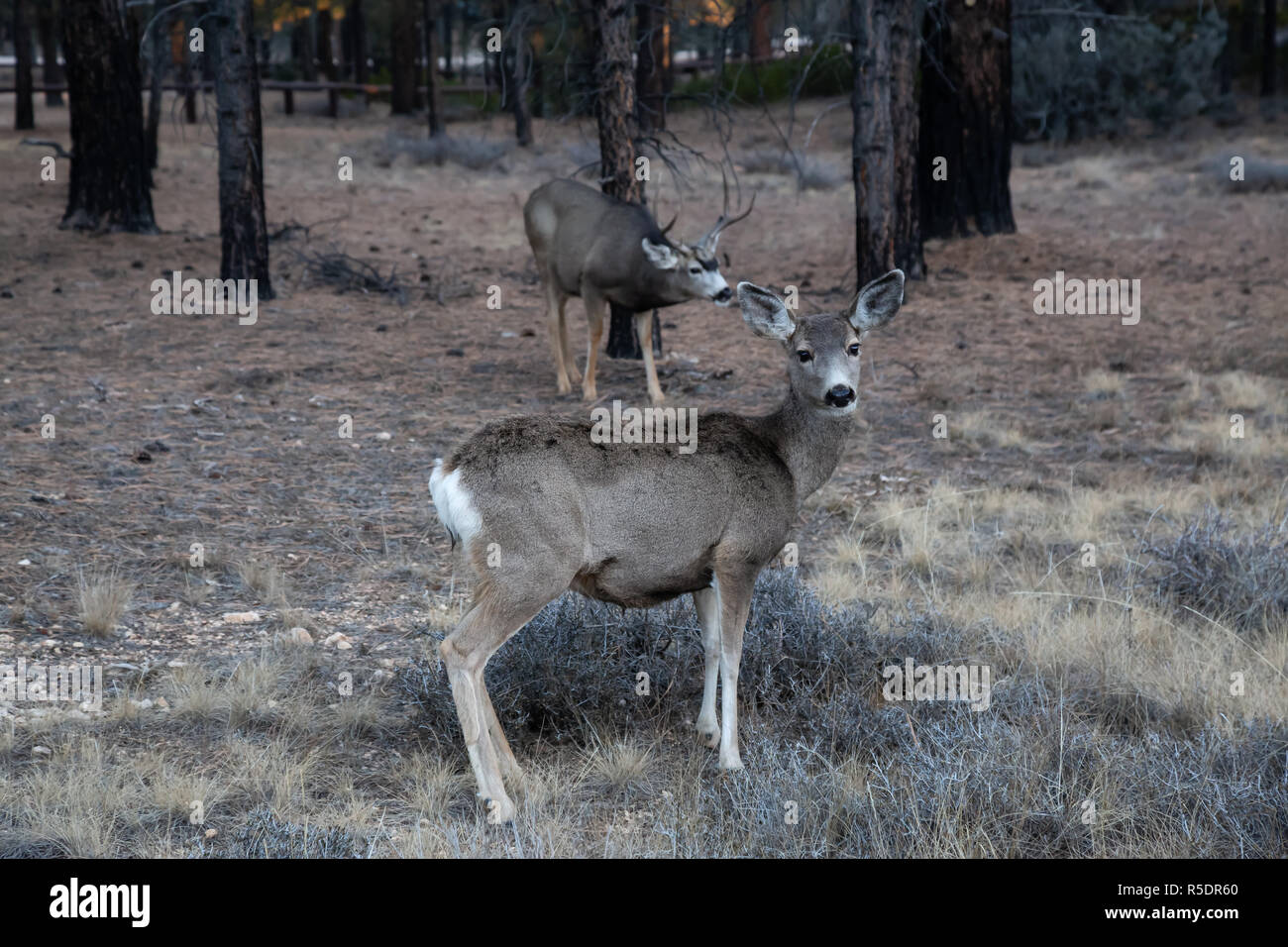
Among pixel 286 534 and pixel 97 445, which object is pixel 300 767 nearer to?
pixel 286 534

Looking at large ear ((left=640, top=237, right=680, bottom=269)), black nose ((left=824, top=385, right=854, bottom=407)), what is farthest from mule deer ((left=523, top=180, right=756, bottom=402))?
black nose ((left=824, top=385, right=854, bottom=407))

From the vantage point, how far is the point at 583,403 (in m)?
11.1

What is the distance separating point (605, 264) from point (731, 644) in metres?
6.65

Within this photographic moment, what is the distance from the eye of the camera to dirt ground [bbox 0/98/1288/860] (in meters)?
7.11

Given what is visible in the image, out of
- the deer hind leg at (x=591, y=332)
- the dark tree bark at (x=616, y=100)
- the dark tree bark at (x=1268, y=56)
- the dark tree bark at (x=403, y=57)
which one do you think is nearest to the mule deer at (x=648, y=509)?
the deer hind leg at (x=591, y=332)

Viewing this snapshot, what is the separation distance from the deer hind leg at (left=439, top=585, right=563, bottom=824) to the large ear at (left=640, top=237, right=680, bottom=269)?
21.1 feet

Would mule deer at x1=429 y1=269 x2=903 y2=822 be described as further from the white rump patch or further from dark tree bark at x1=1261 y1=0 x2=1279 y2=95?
dark tree bark at x1=1261 y1=0 x2=1279 y2=95

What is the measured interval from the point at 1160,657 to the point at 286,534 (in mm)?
4806

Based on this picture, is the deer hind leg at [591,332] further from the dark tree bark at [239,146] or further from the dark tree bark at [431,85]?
the dark tree bark at [431,85]

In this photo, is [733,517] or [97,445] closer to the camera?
[733,517]

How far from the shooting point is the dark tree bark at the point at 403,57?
39.3 m

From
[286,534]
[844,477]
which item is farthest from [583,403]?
[286,534]

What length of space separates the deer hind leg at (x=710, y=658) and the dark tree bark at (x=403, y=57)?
Answer: 36.7 metres

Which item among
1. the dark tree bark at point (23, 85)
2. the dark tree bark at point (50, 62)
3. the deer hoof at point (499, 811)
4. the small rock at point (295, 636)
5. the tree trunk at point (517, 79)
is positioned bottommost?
the deer hoof at point (499, 811)
